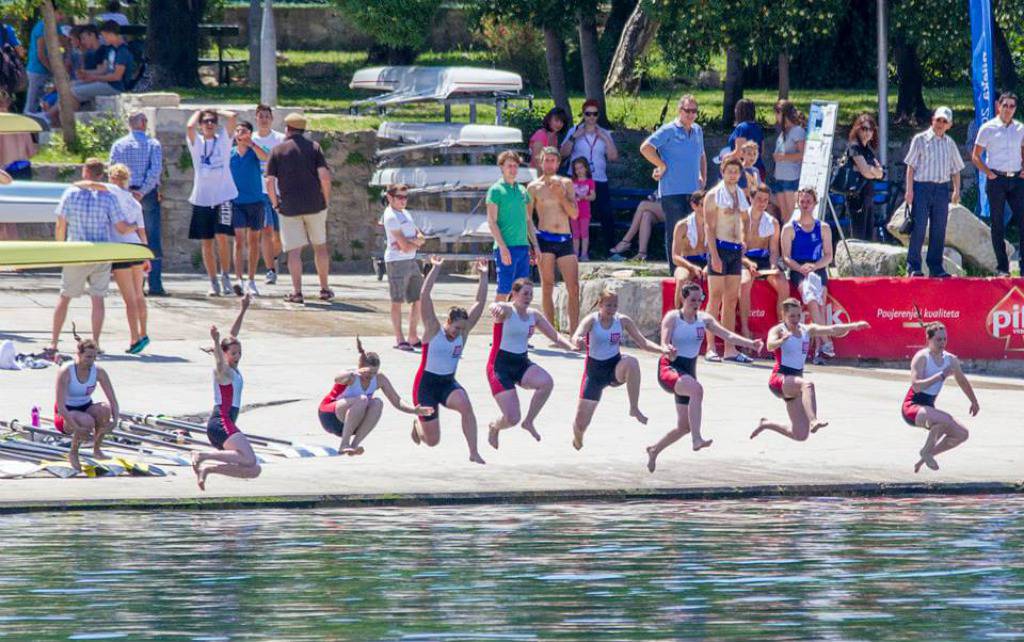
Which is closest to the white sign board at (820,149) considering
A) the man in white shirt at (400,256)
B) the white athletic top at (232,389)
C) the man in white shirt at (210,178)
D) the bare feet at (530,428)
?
the man in white shirt at (400,256)

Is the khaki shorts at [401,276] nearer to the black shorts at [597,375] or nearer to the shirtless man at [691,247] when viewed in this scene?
the shirtless man at [691,247]

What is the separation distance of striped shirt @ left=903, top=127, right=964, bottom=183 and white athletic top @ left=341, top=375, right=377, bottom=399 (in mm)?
8434

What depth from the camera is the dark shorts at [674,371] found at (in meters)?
15.4

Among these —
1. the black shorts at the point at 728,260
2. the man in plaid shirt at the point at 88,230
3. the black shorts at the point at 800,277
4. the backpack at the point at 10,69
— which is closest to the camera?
the man in plaid shirt at the point at 88,230

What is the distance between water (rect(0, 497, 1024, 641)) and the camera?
37.0ft

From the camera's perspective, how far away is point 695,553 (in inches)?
510

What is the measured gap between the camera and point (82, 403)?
14.8 metres

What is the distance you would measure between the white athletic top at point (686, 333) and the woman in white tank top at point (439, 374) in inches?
64.5

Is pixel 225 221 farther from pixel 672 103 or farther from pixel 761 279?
pixel 672 103

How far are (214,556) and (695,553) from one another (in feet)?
10.3

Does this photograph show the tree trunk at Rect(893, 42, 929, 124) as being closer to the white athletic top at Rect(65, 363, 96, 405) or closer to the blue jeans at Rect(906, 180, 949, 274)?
the blue jeans at Rect(906, 180, 949, 274)

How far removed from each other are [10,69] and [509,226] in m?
11.8

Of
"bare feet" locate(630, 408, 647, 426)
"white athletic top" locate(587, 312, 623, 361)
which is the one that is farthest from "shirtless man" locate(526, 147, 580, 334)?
"bare feet" locate(630, 408, 647, 426)

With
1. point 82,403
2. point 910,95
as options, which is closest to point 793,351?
point 82,403
